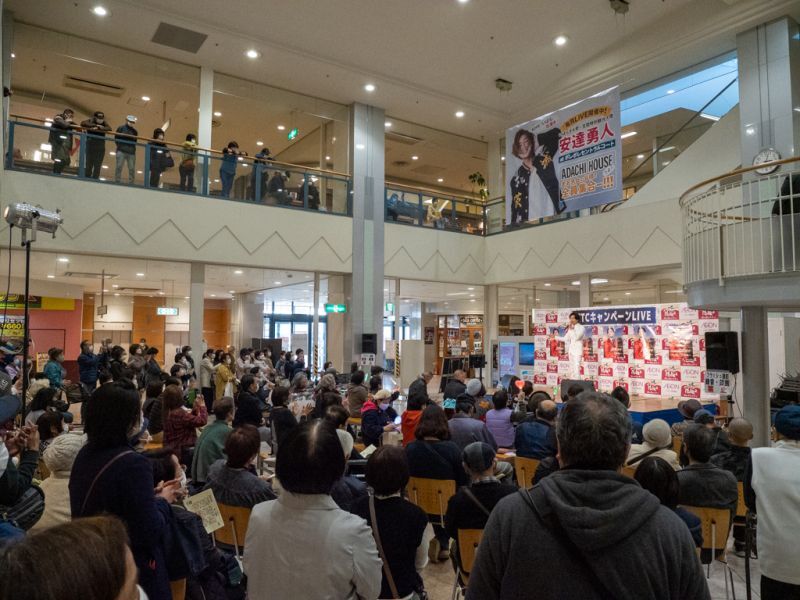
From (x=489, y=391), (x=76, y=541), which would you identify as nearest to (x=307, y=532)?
(x=76, y=541)

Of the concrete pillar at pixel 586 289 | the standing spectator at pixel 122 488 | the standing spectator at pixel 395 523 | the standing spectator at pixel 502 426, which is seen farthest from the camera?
the concrete pillar at pixel 586 289

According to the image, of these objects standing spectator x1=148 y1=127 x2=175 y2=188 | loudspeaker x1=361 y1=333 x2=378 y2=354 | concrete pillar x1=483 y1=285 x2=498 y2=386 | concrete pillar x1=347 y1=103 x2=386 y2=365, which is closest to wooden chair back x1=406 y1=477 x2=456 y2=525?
loudspeaker x1=361 y1=333 x2=378 y2=354

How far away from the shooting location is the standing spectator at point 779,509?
7.54 ft

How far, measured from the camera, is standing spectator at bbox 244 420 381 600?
5.41 ft

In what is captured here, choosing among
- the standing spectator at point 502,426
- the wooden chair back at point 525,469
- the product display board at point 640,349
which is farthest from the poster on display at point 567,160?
the wooden chair back at point 525,469

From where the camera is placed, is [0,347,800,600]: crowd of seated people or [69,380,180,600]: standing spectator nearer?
[0,347,800,600]: crowd of seated people

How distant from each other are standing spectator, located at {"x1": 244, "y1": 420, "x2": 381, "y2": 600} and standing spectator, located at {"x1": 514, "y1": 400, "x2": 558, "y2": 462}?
3099 mm

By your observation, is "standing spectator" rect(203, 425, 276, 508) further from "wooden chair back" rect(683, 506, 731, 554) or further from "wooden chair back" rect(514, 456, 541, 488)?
"wooden chair back" rect(683, 506, 731, 554)

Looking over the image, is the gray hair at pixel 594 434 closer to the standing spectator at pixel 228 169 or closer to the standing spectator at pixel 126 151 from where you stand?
the standing spectator at pixel 126 151

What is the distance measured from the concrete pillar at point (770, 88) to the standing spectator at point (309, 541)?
9.81m

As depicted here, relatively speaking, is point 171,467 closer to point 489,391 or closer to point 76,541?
point 76,541

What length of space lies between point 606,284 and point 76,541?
12832 mm

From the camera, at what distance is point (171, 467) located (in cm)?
244

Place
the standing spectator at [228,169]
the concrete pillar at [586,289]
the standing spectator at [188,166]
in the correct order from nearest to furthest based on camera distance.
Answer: the standing spectator at [188,166]
the standing spectator at [228,169]
the concrete pillar at [586,289]
